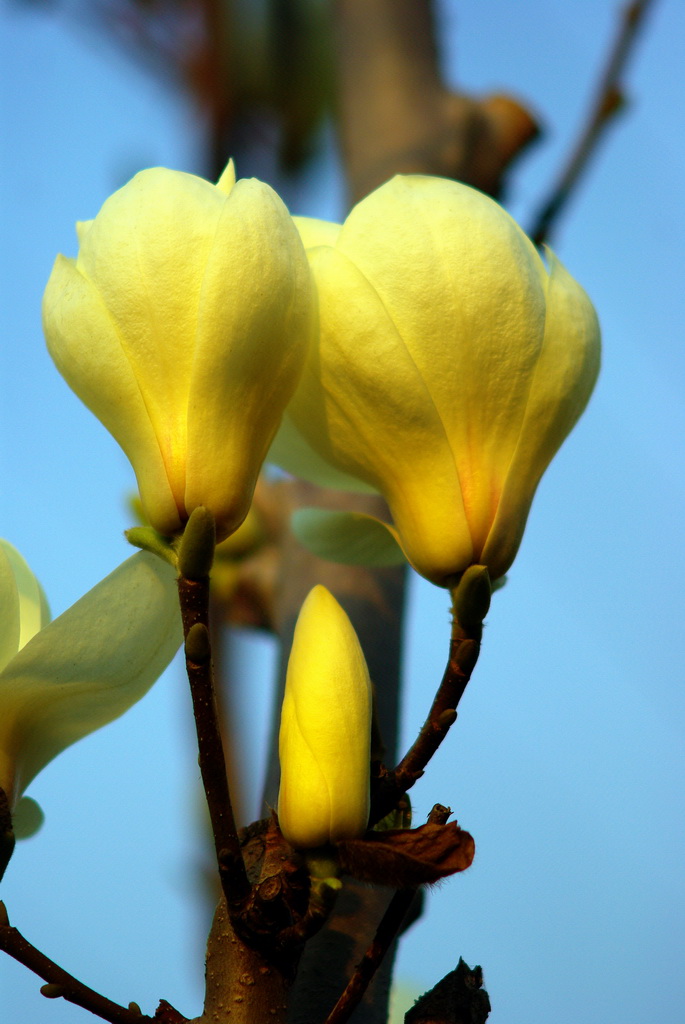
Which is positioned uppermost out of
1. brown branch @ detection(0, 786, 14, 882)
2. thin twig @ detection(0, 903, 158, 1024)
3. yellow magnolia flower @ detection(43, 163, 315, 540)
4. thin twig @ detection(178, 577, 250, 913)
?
yellow magnolia flower @ detection(43, 163, 315, 540)

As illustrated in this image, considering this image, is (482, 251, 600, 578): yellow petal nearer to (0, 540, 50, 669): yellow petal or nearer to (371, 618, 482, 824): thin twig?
(371, 618, 482, 824): thin twig

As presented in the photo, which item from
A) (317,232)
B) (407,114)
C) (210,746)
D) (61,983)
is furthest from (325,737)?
(407,114)

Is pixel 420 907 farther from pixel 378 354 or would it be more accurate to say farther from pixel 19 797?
pixel 378 354

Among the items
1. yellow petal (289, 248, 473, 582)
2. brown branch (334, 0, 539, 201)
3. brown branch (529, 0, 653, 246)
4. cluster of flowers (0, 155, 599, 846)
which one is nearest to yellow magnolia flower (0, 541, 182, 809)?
cluster of flowers (0, 155, 599, 846)

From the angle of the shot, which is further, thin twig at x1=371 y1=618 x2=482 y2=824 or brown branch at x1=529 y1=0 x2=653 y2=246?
brown branch at x1=529 y1=0 x2=653 y2=246

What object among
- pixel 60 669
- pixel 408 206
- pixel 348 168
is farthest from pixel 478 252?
pixel 348 168
